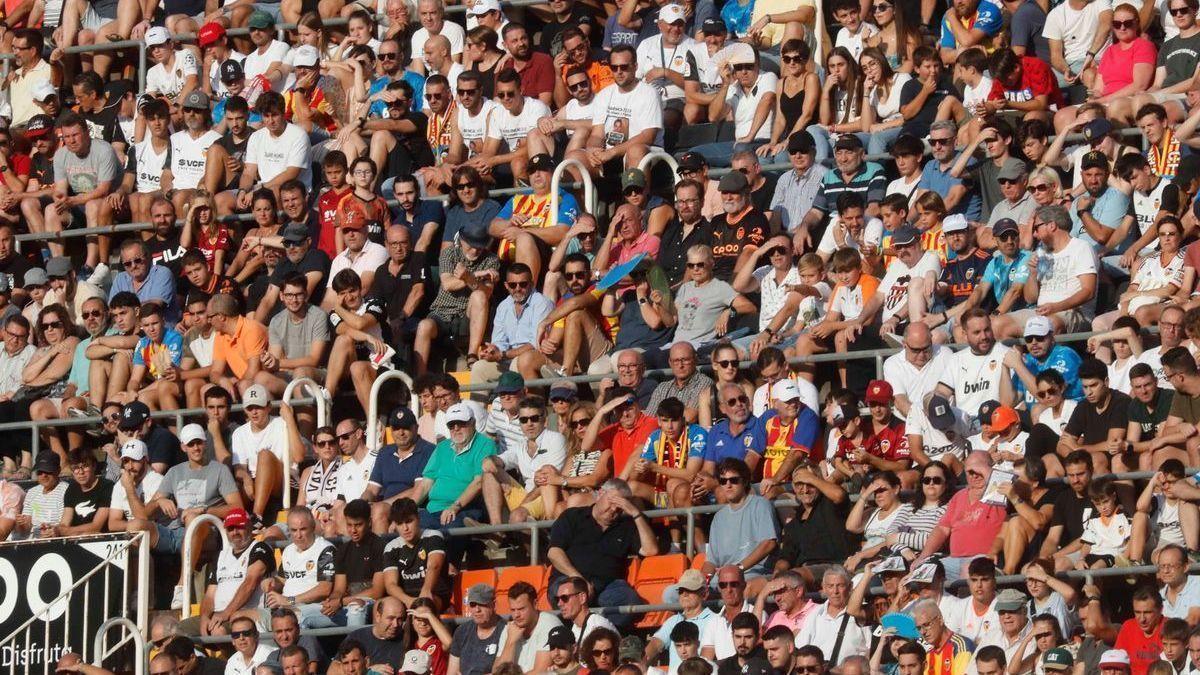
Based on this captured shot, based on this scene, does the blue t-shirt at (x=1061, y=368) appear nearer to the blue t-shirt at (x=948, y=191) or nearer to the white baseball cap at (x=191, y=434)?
the blue t-shirt at (x=948, y=191)

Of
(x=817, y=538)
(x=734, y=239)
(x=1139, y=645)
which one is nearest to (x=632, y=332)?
(x=734, y=239)

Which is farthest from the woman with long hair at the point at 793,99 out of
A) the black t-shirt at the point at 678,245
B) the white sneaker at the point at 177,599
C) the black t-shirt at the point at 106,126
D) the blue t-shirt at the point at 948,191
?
the black t-shirt at the point at 106,126

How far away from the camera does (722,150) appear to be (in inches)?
880

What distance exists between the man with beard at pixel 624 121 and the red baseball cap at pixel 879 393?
12.0ft

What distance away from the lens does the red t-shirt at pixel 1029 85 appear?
2108 cm

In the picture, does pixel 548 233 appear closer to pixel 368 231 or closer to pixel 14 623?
pixel 368 231

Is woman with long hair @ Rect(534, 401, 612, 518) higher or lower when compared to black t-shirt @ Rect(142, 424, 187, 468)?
higher

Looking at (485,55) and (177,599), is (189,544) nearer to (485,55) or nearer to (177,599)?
(177,599)

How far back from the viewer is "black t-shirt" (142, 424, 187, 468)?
21.8 metres

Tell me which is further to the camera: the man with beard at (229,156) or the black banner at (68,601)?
the man with beard at (229,156)

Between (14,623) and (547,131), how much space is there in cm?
552

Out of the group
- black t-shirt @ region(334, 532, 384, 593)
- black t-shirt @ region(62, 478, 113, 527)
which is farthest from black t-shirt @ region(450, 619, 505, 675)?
black t-shirt @ region(62, 478, 113, 527)

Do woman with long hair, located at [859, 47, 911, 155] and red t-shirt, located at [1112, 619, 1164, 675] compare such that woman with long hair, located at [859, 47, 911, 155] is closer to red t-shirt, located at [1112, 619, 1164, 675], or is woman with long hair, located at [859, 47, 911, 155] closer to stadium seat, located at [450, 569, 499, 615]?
stadium seat, located at [450, 569, 499, 615]

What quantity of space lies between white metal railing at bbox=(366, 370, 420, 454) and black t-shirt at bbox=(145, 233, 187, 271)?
2.89m
